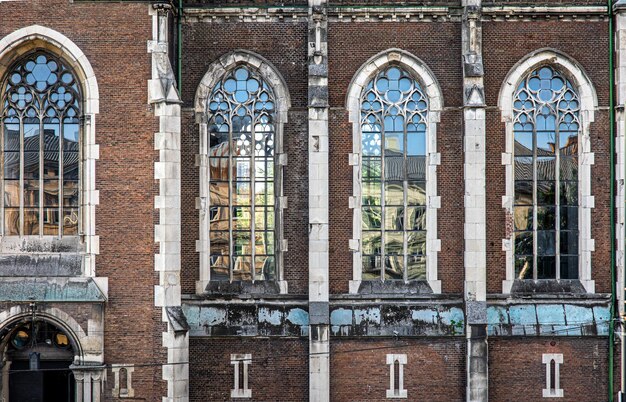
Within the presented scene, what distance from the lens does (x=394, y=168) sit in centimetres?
2111

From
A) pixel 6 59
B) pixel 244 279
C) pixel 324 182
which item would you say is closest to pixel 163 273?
pixel 244 279

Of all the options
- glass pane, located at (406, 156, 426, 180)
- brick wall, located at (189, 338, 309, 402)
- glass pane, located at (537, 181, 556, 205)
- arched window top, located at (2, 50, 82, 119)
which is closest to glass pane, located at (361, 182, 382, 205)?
glass pane, located at (406, 156, 426, 180)

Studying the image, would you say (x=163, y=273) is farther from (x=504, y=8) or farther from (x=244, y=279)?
(x=504, y=8)

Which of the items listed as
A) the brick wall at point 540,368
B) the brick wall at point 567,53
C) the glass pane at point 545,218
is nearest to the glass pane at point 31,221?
the brick wall at point 567,53

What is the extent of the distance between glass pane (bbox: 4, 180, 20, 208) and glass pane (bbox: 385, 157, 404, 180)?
8653 mm

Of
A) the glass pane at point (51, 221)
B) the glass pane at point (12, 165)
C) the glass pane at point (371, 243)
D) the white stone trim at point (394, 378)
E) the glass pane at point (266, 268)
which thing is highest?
the glass pane at point (12, 165)

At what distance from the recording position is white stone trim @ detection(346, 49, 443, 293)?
20.9 m

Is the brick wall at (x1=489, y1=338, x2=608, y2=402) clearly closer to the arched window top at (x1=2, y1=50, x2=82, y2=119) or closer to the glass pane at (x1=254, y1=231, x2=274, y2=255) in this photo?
the glass pane at (x1=254, y1=231, x2=274, y2=255)

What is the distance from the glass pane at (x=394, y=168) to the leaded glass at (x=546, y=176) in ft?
9.18

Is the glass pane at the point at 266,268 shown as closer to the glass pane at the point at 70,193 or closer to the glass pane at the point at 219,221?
the glass pane at the point at 219,221

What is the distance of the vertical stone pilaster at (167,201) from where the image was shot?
62.0ft

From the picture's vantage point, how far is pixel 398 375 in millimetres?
20547

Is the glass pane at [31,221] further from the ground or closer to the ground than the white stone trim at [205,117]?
closer to the ground

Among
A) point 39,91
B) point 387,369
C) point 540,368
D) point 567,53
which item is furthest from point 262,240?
point 567,53
